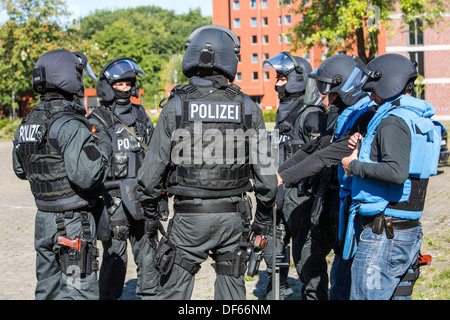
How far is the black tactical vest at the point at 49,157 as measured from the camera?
442cm

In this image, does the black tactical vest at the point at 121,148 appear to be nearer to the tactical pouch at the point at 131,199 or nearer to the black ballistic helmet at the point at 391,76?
the tactical pouch at the point at 131,199

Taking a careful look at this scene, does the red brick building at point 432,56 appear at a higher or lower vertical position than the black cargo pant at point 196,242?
higher

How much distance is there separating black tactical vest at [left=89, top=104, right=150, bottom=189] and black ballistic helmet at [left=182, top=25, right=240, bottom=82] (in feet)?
5.69

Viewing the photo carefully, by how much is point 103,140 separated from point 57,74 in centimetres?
116

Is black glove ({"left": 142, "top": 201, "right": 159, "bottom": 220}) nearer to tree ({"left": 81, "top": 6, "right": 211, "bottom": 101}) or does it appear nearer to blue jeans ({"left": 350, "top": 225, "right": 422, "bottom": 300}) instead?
blue jeans ({"left": 350, "top": 225, "right": 422, "bottom": 300})

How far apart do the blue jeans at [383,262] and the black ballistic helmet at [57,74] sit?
2.70m

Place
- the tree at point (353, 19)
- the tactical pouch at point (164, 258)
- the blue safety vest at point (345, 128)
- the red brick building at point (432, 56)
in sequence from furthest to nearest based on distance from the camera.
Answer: the red brick building at point (432, 56)
the tree at point (353, 19)
the blue safety vest at point (345, 128)
the tactical pouch at point (164, 258)

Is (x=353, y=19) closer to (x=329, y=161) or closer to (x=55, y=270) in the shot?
(x=329, y=161)

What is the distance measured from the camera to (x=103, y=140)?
5645 millimetres

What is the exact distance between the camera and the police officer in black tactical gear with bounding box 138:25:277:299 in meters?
3.93

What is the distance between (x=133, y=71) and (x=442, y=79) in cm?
4657

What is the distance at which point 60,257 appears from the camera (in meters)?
4.45

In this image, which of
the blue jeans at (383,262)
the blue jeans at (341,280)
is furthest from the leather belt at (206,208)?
the blue jeans at (341,280)
